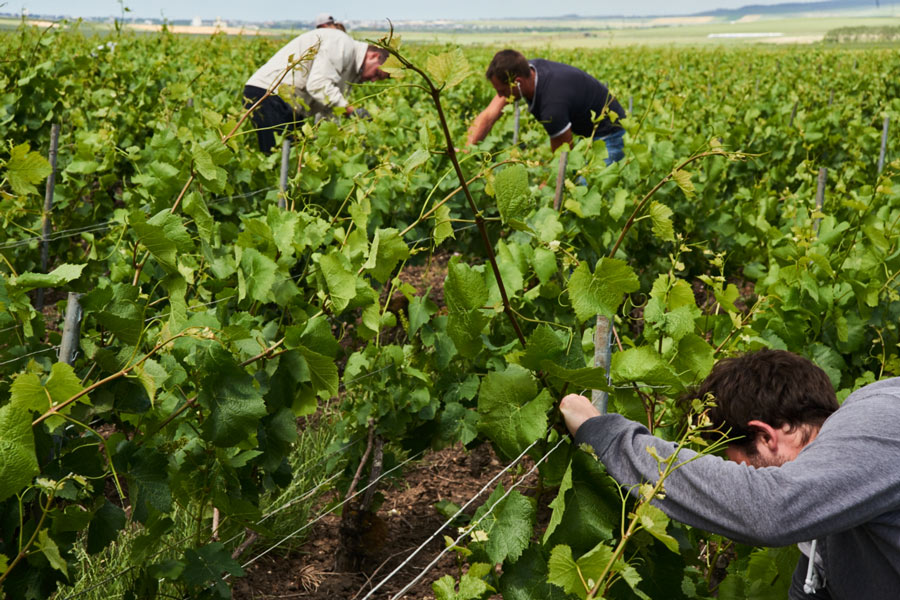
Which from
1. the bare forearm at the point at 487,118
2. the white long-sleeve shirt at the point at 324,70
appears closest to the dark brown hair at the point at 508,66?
the bare forearm at the point at 487,118

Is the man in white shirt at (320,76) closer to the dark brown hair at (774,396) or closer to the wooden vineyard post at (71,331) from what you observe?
the wooden vineyard post at (71,331)

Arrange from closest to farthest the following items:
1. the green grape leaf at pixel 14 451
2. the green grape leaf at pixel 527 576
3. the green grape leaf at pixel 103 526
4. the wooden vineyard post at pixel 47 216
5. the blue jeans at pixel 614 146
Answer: the green grape leaf at pixel 14 451
the green grape leaf at pixel 103 526
the green grape leaf at pixel 527 576
the wooden vineyard post at pixel 47 216
the blue jeans at pixel 614 146

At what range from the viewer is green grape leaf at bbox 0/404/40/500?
118 cm

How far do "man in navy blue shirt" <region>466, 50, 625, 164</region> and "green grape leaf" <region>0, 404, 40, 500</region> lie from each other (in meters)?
4.04

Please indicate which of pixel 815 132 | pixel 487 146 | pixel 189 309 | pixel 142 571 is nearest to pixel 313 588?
pixel 142 571

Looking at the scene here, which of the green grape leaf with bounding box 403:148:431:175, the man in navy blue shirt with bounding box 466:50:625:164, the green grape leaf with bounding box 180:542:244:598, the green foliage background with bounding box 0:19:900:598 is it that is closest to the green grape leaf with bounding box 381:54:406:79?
the green foliage background with bounding box 0:19:900:598

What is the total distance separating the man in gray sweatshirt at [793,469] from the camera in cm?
138

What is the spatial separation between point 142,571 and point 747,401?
1.38 metres

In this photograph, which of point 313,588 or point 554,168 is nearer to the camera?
point 313,588

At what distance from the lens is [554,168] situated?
3953mm

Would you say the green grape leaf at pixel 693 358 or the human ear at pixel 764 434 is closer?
the human ear at pixel 764 434

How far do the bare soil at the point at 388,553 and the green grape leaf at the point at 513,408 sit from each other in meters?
1.17

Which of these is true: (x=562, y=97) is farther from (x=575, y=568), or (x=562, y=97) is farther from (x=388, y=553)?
(x=575, y=568)

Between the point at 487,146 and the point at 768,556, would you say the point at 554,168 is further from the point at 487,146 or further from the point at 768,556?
the point at 768,556
